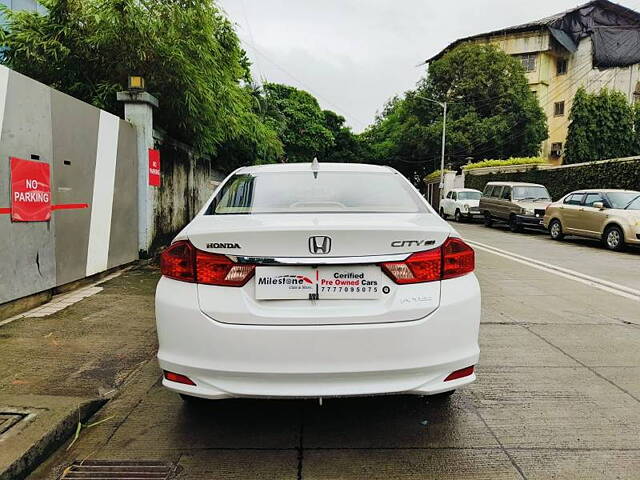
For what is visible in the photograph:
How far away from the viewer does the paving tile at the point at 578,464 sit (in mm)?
2580

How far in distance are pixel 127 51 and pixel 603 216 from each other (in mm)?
11760

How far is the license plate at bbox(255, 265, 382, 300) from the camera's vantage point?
102 inches

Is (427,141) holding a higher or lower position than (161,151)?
higher

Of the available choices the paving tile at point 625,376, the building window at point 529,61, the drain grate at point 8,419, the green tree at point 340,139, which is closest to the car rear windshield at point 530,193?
the paving tile at point 625,376

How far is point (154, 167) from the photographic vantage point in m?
8.95

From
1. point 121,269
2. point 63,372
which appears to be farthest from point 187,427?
point 121,269

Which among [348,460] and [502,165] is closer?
[348,460]

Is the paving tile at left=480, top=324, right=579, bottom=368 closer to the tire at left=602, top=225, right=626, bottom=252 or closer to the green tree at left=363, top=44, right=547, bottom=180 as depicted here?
the tire at left=602, top=225, right=626, bottom=252

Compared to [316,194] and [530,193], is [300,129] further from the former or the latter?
[316,194]

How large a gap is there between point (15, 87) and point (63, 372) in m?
3.00

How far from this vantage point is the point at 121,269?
8.00 m

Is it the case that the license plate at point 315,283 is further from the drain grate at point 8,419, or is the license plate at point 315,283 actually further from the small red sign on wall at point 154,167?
the small red sign on wall at point 154,167

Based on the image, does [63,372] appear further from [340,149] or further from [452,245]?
[340,149]

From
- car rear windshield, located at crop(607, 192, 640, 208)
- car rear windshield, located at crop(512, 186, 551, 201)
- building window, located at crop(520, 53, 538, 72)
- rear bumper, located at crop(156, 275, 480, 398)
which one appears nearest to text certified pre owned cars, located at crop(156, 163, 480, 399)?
rear bumper, located at crop(156, 275, 480, 398)
